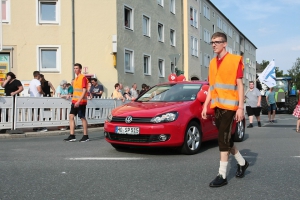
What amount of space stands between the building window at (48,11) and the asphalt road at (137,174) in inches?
596

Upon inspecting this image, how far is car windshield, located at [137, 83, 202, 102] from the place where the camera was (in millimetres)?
7795

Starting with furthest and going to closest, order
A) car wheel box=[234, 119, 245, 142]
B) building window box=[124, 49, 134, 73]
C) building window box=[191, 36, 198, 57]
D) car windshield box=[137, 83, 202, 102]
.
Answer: building window box=[191, 36, 198, 57], building window box=[124, 49, 134, 73], car wheel box=[234, 119, 245, 142], car windshield box=[137, 83, 202, 102]

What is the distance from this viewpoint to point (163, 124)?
22.1 ft

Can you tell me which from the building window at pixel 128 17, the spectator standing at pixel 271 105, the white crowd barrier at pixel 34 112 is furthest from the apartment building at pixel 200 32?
the white crowd barrier at pixel 34 112

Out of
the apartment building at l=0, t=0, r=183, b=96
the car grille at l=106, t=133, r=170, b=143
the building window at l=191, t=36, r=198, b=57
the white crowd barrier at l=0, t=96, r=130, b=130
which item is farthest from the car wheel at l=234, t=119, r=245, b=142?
the building window at l=191, t=36, r=198, b=57

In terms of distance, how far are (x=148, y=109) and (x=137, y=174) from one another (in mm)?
1915

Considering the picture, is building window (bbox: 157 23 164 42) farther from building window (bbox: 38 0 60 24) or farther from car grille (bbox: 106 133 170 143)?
car grille (bbox: 106 133 170 143)

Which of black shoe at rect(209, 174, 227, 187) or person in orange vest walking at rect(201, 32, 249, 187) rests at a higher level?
person in orange vest walking at rect(201, 32, 249, 187)

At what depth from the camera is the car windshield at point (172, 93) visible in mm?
7795

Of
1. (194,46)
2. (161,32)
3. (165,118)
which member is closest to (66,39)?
(161,32)

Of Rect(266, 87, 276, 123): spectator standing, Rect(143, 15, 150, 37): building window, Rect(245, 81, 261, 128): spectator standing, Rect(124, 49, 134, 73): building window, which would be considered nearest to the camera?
Rect(245, 81, 261, 128): spectator standing

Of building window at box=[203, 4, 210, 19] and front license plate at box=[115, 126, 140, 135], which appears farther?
building window at box=[203, 4, 210, 19]

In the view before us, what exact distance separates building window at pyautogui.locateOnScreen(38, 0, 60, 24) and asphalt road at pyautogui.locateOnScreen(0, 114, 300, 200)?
49.7ft

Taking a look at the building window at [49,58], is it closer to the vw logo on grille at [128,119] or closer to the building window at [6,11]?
the building window at [6,11]
